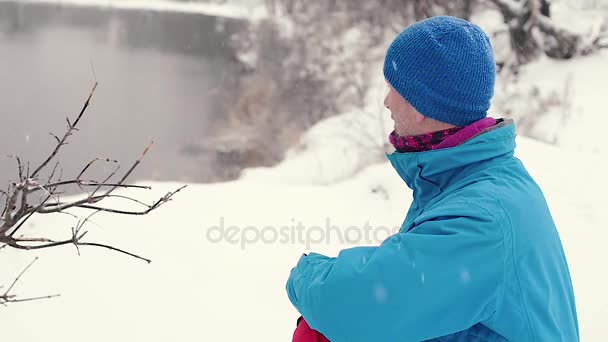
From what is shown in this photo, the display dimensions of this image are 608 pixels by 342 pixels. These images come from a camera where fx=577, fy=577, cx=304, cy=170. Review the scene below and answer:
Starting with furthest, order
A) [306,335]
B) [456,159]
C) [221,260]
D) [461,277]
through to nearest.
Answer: [221,260]
[306,335]
[456,159]
[461,277]

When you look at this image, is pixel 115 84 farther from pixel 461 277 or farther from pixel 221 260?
pixel 461 277

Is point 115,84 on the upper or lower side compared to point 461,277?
lower

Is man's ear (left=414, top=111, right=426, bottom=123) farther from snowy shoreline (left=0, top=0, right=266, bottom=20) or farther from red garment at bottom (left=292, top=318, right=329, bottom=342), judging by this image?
snowy shoreline (left=0, top=0, right=266, bottom=20)

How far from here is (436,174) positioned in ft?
3.58

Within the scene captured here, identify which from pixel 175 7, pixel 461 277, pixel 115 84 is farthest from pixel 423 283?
pixel 175 7

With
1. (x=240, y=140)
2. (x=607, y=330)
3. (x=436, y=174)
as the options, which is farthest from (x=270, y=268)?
(x=240, y=140)

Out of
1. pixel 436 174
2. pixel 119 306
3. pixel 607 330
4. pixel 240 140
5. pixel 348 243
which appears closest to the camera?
pixel 436 174

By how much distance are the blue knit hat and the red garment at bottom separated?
48cm

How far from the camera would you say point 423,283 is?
90 cm

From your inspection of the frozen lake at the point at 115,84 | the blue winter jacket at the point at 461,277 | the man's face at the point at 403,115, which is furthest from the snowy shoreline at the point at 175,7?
the blue winter jacket at the point at 461,277

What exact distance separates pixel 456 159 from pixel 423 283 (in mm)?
265

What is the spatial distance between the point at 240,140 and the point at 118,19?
9.63 metres

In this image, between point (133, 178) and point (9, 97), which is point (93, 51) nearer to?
point (9, 97)

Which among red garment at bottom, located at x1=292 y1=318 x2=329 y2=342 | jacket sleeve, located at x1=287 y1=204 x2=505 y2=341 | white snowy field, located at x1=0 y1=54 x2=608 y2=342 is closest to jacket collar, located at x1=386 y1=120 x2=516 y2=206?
jacket sleeve, located at x1=287 y1=204 x2=505 y2=341
